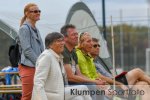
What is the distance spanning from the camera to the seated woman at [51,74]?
6488 mm

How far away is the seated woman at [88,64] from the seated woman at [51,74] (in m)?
0.97

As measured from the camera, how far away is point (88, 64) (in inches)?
310

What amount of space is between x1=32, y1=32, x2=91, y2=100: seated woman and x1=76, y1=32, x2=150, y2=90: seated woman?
970mm

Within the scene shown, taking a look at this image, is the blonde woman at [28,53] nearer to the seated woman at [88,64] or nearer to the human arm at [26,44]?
the human arm at [26,44]

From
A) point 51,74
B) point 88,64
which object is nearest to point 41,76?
point 51,74

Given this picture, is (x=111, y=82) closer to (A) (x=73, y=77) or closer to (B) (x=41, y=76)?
(A) (x=73, y=77)

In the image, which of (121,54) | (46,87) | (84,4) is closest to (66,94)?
(46,87)

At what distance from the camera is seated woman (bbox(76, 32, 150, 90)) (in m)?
7.77

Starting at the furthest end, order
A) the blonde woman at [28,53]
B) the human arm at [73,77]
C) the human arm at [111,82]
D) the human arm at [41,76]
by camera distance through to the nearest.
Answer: the human arm at [111,82] → the human arm at [73,77] → the blonde woman at [28,53] → the human arm at [41,76]

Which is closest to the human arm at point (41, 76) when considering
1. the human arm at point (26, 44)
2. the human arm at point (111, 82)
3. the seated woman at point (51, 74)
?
the seated woman at point (51, 74)

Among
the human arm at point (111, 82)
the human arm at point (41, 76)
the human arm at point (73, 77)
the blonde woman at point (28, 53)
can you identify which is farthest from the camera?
the human arm at point (111, 82)

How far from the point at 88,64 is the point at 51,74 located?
1339 millimetres

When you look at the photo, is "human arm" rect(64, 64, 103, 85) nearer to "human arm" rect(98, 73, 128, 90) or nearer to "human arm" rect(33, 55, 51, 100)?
"human arm" rect(98, 73, 128, 90)

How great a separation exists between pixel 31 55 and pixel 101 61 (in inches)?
116
